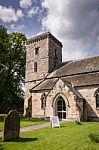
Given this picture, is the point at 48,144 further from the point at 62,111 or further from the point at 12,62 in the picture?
the point at 12,62

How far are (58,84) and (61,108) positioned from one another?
3.33 meters

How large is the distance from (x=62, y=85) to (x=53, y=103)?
110 inches

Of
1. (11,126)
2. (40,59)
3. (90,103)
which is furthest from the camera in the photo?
(40,59)

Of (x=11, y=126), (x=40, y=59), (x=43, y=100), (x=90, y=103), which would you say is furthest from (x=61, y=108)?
(x=11, y=126)

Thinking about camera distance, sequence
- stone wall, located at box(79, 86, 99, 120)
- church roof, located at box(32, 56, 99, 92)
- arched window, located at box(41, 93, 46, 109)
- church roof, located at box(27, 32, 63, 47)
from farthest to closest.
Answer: church roof, located at box(27, 32, 63, 47) < arched window, located at box(41, 93, 46, 109) < church roof, located at box(32, 56, 99, 92) < stone wall, located at box(79, 86, 99, 120)

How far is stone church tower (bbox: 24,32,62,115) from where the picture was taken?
1368 inches

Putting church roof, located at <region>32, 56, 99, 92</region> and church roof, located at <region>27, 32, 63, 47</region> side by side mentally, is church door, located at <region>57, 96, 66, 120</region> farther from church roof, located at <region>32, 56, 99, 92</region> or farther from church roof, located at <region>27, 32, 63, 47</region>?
church roof, located at <region>27, 32, 63, 47</region>

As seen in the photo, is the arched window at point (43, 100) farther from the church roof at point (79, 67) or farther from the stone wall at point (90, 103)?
the stone wall at point (90, 103)

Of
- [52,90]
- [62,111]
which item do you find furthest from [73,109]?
[52,90]

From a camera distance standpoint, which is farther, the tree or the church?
the tree

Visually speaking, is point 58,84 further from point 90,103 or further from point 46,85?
point 90,103

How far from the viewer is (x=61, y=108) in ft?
84.5

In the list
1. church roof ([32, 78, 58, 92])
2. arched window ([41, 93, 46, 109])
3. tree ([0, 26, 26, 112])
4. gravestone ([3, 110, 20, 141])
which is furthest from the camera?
tree ([0, 26, 26, 112])

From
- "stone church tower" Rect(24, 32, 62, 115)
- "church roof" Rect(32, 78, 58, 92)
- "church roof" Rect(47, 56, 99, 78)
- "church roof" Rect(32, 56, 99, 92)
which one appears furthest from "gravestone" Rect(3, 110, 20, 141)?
"stone church tower" Rect(24, 32, 62, 115)
